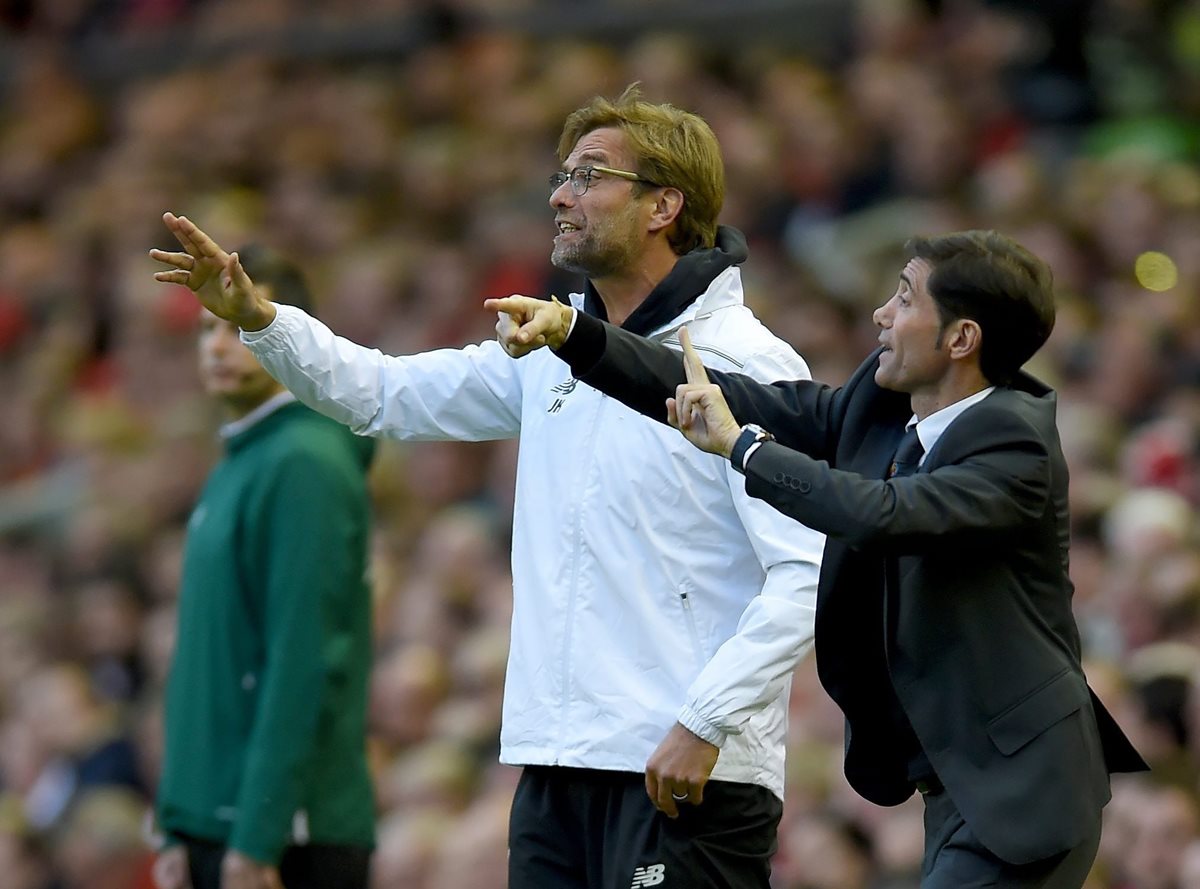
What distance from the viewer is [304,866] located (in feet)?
15.5

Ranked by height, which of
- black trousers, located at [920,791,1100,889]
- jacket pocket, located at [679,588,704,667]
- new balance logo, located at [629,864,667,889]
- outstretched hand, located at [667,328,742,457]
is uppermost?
outstretched hand, located at [667,328,742,457]

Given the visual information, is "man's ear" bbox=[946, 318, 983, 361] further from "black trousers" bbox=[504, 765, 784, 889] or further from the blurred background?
the blurred background

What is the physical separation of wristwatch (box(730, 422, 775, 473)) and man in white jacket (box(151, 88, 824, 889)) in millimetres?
324

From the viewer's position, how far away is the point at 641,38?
35.6 feet

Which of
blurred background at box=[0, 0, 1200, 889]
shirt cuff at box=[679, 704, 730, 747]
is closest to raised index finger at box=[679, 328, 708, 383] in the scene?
shirt cuff at box=[679, 704, 730, 747]

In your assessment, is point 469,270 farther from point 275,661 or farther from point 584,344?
point 584,344

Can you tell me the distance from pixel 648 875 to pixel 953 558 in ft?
2.49

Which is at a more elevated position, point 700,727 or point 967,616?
point 967,616

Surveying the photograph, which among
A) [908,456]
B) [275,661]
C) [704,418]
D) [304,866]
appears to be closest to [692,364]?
[704,418]

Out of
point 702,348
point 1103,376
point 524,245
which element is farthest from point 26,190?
point 702,348

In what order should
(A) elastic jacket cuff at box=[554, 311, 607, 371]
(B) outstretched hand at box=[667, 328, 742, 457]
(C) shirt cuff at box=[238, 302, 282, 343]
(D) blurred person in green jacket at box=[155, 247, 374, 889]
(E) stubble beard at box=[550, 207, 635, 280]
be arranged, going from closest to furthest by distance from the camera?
(B) outstretched hand at box=[667, 328, 742, 457]
(A) elastic jacket cuff at box=[554, 311, 607, 371]
(C) shirt cuff at box=[238, 302, 282, 343]
(E) stubble beard at box=[550, 207, 635, 280]
(D) blurred person in green jacket at box=[155, 247, 374, 889]

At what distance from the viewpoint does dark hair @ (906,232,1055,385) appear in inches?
144

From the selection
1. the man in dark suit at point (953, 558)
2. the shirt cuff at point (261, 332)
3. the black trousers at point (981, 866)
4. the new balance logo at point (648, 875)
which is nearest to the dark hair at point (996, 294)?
the man in dark suit at point (953, 558)

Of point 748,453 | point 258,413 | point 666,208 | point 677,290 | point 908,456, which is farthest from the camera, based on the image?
point 258,413
